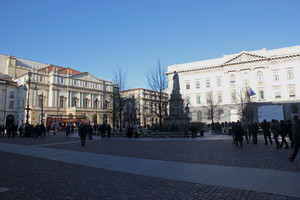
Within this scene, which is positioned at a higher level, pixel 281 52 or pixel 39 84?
pixel 281 52

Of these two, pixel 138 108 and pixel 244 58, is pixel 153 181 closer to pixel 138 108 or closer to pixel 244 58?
pixel 138 108

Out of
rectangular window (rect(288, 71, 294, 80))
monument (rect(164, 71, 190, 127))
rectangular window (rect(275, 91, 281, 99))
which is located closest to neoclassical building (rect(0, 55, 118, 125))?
monument (rect(164, 71, 190, 127))

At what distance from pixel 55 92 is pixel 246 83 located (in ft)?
188

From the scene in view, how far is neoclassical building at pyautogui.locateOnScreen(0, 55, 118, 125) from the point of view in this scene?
2461 inches

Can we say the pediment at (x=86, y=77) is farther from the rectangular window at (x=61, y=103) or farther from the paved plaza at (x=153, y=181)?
the paved plaza at (x=153, y=181)

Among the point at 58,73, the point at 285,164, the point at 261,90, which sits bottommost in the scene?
the point at 285,164

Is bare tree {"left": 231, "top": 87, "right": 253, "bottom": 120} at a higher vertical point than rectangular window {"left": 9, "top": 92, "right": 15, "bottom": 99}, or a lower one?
lower

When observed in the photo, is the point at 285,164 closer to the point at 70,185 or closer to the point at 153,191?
the point at 153,191

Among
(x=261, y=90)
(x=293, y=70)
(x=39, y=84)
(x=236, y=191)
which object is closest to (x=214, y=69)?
(x=261, y=90)

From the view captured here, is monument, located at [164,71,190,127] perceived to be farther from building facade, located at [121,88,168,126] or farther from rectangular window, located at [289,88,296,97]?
rectangular window, located at [289,88,296,97]

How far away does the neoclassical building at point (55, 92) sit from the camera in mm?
62500

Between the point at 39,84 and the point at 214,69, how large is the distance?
5343 cm

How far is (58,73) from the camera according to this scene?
67688 mm

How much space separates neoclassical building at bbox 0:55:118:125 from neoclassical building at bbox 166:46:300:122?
83.2 feet
